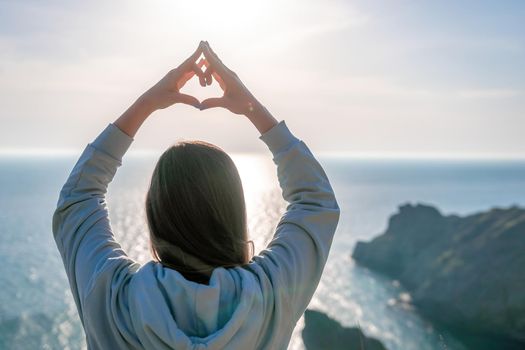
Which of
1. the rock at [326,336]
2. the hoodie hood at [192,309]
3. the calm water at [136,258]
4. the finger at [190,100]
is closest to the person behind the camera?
the hoodie hood at [192,309]

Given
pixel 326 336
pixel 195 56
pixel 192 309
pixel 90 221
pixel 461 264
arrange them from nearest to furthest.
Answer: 1. pixel 192 309
2. pixel 90 221
3. pixel 195 56
4. pixel 326 336
5. pixel 461 264

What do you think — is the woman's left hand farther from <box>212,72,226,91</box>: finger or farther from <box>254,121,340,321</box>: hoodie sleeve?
<box>254,121,340,321</box>: hoodie sleeve

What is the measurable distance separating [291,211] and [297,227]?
7 cm

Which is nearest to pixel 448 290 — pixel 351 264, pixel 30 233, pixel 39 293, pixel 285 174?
pixel 351 264

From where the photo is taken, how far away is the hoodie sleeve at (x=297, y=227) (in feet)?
5.20

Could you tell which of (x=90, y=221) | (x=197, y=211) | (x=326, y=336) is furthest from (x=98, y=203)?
(x=326, y=336)

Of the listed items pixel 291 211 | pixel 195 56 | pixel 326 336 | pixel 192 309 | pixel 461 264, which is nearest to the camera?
pixel 192 309


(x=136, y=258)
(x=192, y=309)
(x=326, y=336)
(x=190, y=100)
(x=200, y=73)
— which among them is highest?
(x=200, y=73)

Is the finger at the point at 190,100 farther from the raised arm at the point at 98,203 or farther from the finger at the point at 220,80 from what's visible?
the finger at the point at 220,80

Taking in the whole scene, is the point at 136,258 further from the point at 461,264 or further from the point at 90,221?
the point at 90,221

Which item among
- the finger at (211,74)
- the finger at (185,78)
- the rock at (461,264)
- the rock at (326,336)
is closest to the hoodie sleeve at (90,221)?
the finger at (185,78)

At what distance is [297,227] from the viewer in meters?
1.68

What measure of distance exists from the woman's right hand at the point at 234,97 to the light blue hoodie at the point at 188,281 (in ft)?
0.20

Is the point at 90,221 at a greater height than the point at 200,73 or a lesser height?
lesser
